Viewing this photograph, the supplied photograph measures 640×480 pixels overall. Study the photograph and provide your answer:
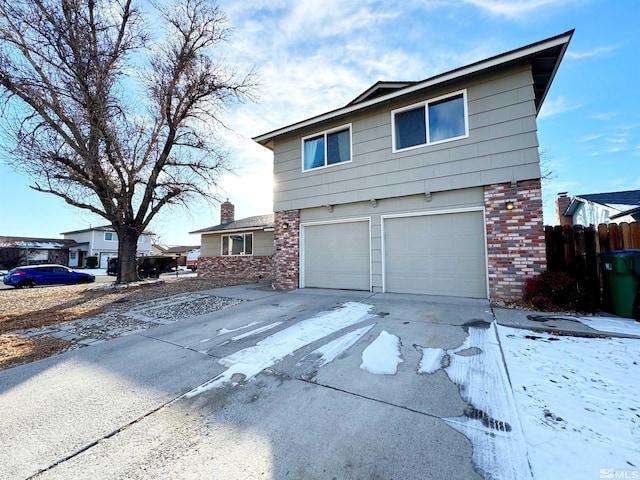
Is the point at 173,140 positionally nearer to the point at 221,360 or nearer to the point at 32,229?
the point at 221,360

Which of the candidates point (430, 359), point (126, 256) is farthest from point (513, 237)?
point (126, 256)

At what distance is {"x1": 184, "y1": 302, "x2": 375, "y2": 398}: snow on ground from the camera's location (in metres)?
3.23

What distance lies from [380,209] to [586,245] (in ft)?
15.0

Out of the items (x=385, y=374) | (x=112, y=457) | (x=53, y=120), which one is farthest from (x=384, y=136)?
(x=53, y=120)

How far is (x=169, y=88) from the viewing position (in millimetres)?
11695

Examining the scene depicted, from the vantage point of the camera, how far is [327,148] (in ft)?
29.0

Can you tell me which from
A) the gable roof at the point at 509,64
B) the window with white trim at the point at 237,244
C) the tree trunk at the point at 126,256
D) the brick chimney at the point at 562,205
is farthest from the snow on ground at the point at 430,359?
the brick chimney at the point at 562,205

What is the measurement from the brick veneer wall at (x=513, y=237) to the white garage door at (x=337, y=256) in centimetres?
309

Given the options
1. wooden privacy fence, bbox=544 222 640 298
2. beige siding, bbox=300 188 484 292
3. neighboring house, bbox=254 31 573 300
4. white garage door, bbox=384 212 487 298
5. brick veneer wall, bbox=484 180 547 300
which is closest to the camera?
wooden privacy fence, bbox=544 222 640 298

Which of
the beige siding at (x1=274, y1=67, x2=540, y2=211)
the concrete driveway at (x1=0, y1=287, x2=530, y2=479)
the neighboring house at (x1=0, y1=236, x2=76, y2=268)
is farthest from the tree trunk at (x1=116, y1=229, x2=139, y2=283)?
the neighboring house at (x1=0, y1=236, x2=76, y2=268)

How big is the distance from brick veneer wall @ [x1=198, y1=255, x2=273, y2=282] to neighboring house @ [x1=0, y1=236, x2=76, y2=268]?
23.0 meters

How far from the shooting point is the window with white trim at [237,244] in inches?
630

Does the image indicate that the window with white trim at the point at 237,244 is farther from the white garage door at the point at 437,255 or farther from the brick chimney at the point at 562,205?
the brick chimney at the point at 562,205

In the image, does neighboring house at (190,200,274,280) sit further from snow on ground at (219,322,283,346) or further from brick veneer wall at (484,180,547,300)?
brick veneer wall at (484,180,547,300)
